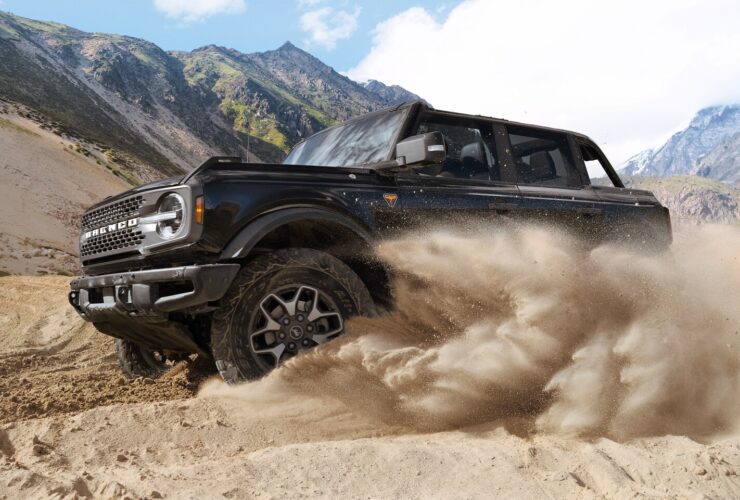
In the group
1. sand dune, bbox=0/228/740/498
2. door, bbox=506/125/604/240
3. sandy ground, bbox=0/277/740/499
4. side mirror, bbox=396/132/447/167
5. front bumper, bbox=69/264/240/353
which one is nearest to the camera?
sandy ground, bbox=0/277/740/499

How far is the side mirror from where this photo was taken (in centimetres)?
375

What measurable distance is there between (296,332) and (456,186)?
1.64 metres

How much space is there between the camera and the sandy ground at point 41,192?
2245 cm

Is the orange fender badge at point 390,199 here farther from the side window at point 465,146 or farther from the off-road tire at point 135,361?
the off-road tire at point 135,361

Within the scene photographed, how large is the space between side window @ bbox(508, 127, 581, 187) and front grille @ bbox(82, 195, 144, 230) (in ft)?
9.24

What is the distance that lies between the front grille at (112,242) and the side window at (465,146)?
2.02m

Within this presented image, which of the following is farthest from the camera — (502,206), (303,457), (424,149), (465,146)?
(465,146)

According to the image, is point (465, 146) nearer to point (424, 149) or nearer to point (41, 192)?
point (424, 149)

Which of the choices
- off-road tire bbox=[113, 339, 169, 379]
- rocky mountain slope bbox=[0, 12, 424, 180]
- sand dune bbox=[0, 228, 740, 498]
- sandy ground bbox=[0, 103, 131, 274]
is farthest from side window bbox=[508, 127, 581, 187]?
rocky mountain slope bbox=[0, 12, 424, 180]

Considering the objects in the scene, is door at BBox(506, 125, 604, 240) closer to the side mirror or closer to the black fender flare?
the side mirror

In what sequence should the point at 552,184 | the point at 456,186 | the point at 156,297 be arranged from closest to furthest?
the point at 156,297, the point at 456,186, the point at 552,184

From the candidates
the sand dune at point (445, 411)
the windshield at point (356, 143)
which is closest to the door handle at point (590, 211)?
the sand dune at point (445, 411)

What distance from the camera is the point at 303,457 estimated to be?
106 inches

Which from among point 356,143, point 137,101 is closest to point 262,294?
point 356,143
